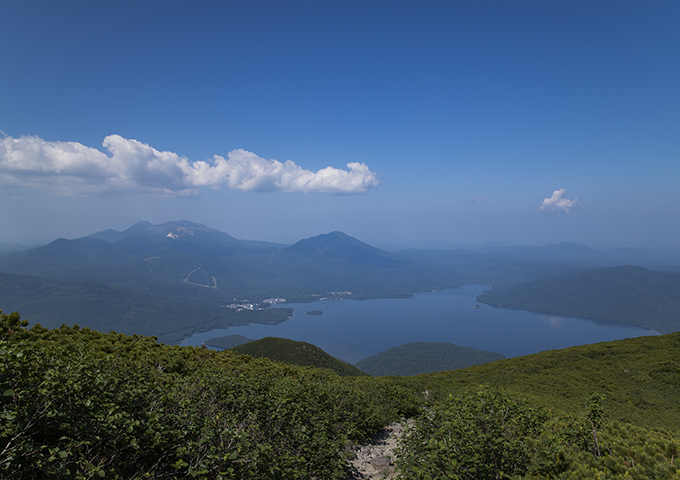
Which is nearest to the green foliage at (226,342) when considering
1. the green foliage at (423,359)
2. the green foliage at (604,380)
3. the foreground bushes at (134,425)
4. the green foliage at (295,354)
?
the green foliage at (423,359)

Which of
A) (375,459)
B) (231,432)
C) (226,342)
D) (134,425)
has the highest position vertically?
(134,425)

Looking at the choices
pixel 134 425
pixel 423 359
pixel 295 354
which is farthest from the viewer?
pixel 423 359

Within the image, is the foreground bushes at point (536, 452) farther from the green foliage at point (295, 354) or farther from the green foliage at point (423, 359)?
the green foliage at point (423, 359)

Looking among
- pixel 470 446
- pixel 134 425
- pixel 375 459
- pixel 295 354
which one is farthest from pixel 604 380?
pixel 295 354

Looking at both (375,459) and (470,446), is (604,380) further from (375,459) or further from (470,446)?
(470,446)

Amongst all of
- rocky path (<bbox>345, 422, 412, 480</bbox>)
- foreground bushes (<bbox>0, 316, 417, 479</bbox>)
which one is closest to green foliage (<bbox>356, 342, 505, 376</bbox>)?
rocky path (<bbox>345, 422, 412, 480</bbox>)

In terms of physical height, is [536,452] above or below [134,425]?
below
